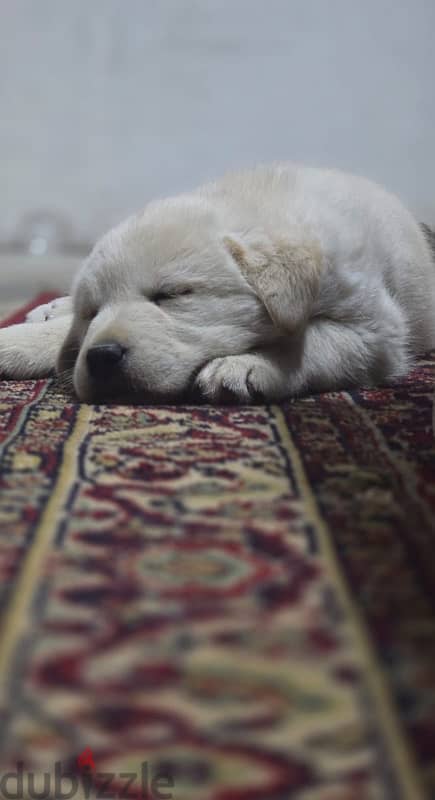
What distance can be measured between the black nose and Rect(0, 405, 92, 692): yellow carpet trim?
0.50 m

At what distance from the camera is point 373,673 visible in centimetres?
75

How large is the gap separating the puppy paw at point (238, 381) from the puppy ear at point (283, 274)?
0.45 feet

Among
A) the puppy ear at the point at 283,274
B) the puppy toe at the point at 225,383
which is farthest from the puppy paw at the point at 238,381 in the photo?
the puppy ear at the point at 283,274

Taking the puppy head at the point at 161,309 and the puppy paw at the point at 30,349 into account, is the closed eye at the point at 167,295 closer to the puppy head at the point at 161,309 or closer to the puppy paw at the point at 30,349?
the puppy head at the point at 161,309

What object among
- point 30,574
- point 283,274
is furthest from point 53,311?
point 30,574

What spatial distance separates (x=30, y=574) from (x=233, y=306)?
1.22 metres

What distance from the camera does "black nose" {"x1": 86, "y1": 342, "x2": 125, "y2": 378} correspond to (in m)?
1.90

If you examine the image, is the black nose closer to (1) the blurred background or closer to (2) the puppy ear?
(2) the puppy ear

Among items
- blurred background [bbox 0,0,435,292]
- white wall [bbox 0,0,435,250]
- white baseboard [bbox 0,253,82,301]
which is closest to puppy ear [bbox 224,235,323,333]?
white baseboard [bbox 0,253,82,301]

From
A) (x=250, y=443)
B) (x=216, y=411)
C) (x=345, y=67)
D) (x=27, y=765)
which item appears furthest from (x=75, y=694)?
(x=345, y=67)

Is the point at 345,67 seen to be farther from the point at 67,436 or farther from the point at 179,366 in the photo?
the point at 67,436

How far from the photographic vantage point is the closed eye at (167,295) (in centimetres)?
206

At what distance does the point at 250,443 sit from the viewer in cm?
154

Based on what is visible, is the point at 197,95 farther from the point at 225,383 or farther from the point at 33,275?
the point at 225,383
